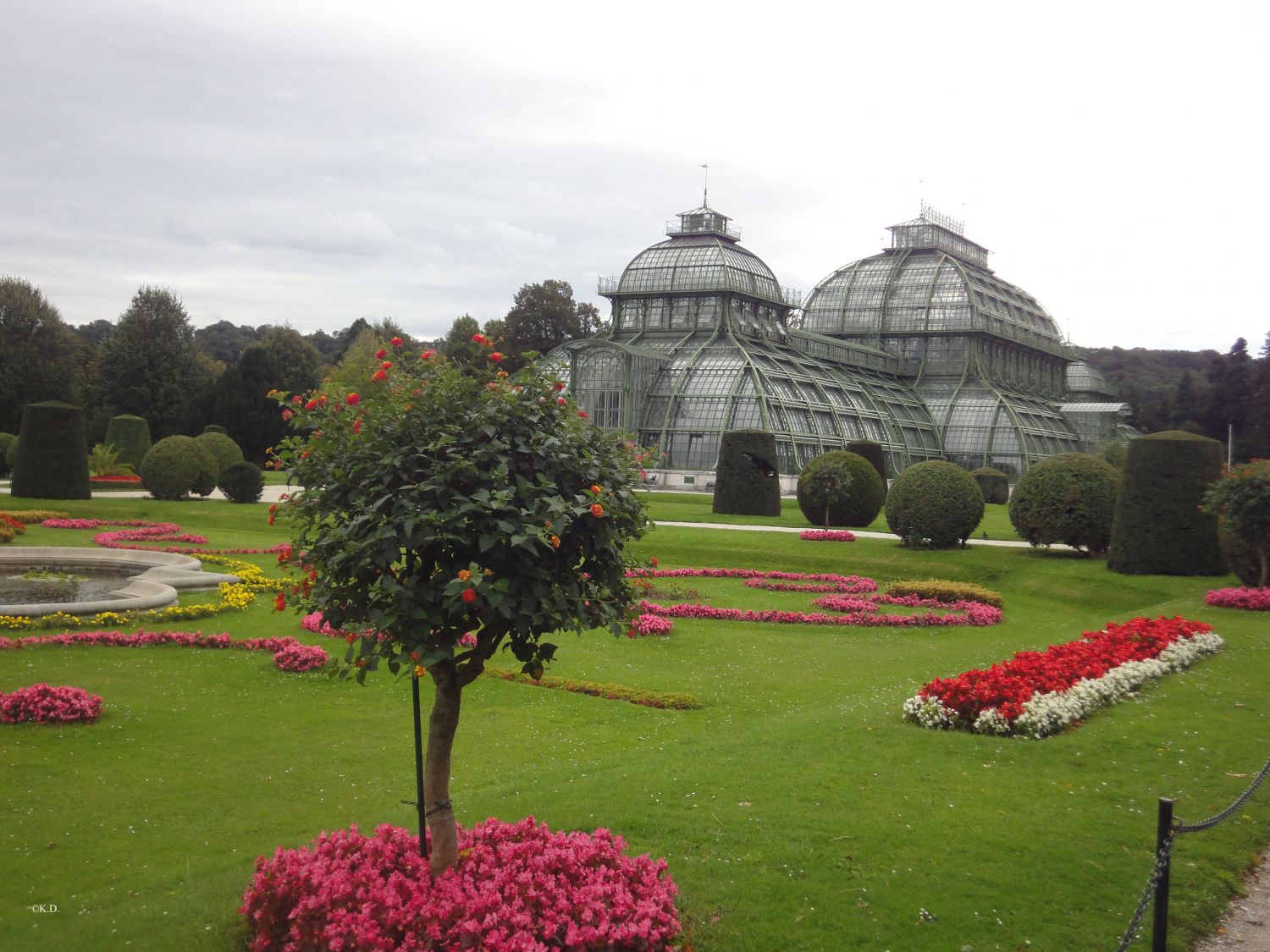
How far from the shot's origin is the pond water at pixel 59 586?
1639 cm

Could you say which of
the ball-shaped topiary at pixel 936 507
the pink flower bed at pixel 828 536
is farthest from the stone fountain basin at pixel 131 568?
the ball-shaped topiary at pixel 936 507

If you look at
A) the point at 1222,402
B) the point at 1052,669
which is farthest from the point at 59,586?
the point at 1222,402

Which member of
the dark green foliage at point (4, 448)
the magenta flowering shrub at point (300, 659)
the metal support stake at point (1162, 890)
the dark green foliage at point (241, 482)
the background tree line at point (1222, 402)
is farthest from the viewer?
the background tree line at point (1222, 402)

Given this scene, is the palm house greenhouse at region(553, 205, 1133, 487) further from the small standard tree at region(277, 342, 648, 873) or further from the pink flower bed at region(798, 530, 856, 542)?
the small standard tree at region(277, 342, 648, 873)

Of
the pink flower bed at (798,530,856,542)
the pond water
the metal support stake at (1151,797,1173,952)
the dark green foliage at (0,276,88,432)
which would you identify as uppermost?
the dark green foliage at (0,276,88,432)

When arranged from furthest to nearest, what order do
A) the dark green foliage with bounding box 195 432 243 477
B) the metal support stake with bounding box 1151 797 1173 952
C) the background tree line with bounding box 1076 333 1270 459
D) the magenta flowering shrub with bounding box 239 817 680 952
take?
the background tree line with bounding box 1076 333 1270 459, the dark green foliage with bounding box 195 432 243 477, the metal support stake with bounding box 1151 797 1173 952, the magenta flowering shrub with bounding box 239 817 680 952

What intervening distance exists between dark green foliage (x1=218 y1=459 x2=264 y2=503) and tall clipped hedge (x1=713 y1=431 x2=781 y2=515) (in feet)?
56.0

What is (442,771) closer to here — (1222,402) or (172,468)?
(172,468)

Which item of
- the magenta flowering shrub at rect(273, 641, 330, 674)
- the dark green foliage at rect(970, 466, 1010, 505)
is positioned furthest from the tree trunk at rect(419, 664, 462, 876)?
the dark green foliage at rect(970, 466, 1010, 505)

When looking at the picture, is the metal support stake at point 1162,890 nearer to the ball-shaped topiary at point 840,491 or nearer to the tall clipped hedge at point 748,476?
the ball-shaped topiary at point 840,491

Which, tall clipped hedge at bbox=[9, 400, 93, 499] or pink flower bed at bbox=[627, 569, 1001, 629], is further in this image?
tall clipped hedge at bbox=[9, 400, 93, 499]

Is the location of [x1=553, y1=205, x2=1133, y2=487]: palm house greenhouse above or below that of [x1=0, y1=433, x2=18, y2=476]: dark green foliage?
above

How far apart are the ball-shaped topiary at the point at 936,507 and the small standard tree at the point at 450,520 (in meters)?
21.6

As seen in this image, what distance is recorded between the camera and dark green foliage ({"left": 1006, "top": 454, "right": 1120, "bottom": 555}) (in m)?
24.4
